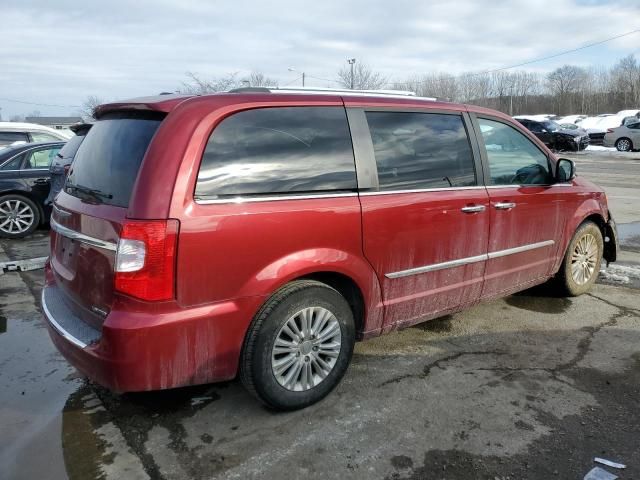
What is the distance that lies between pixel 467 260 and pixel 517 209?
0.68 m

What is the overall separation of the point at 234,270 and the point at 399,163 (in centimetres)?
138

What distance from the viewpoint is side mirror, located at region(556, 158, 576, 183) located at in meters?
4.54

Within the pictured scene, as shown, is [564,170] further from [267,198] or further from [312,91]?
[267,198]

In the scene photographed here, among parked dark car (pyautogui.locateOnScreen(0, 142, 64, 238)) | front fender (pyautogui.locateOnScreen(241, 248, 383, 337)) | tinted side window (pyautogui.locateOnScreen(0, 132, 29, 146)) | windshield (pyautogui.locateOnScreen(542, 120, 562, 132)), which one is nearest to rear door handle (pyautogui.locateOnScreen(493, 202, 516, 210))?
front fender (pyautogui.locateOnScreen(241, 248, 383, 337))

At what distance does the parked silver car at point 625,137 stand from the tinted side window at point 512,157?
87.5ft

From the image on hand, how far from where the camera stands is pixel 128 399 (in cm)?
327

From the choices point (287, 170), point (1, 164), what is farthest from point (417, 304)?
point (1, 164)

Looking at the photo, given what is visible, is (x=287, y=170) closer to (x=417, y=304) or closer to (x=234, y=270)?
(x=234, y=270)

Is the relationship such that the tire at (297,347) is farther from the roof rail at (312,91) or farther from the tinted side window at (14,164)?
the tinted side window at (14,164)

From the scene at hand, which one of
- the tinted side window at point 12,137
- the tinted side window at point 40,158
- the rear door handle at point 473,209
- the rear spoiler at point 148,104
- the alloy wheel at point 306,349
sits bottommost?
the alloy wheel at point 306,349

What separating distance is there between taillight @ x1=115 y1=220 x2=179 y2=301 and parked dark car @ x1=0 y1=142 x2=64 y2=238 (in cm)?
A: 705

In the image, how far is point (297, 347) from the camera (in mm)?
3035

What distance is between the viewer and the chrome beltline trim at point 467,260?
3.46 metres

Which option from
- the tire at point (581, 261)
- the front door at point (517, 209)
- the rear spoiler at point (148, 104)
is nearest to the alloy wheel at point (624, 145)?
the tire at point (581, 261)
